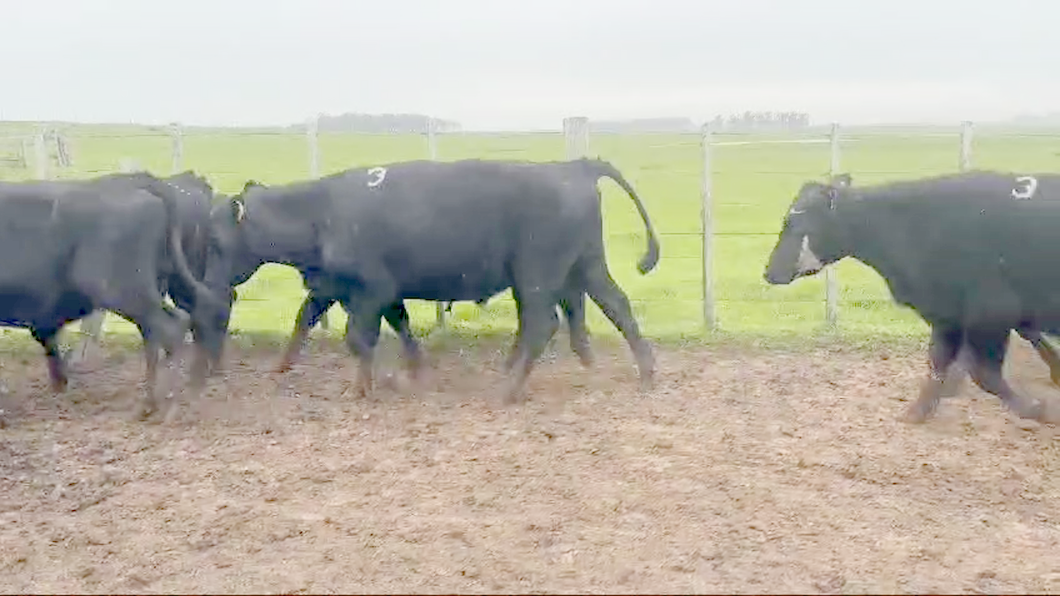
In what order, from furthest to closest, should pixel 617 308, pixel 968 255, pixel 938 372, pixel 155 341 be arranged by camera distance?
pixel 617 308 → pixel 155 341 → pixel 938 372 → pixel 968 255

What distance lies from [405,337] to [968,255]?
13.7 feet

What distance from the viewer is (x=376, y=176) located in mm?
8164

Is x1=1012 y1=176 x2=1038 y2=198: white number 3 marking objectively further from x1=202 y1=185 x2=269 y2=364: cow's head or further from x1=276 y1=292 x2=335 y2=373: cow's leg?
x1=202 y1=185 x2=269 y2=364: cow's head

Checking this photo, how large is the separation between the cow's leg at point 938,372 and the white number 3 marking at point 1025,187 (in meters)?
0.92

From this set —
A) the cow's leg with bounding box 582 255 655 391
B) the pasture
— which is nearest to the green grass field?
the pasture

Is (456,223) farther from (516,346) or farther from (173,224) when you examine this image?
(173,224)

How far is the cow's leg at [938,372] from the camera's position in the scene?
6.91 m

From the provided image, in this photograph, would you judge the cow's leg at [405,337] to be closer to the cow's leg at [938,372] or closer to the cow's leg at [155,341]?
the cow's leg at [155,341]

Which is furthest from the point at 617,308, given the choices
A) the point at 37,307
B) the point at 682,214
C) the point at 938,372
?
the point at 682,214

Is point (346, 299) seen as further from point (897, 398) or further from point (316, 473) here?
point (897, 398)

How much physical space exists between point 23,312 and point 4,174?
12781 millimetres

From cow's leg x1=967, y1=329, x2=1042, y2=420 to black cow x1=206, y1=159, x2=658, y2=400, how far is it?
224 cm

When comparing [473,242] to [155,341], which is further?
[473,242]

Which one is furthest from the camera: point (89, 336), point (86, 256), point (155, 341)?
point (89, 336)
